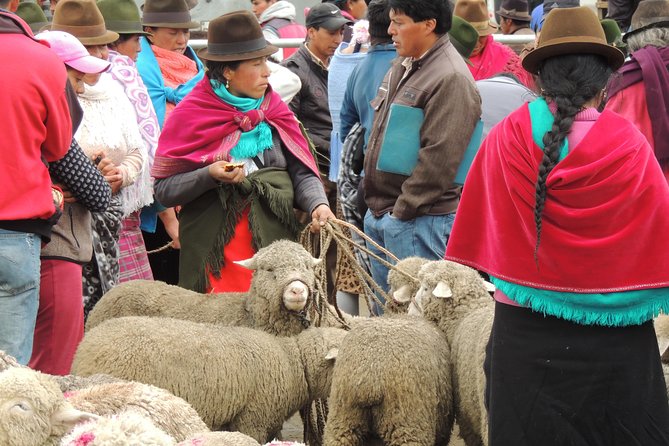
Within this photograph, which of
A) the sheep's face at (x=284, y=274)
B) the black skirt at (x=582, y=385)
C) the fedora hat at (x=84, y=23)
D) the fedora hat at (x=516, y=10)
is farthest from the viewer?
the fedora hat at (x=516, y=10)

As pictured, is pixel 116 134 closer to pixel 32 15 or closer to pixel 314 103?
pixel 314 103

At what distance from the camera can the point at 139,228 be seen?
239 inches

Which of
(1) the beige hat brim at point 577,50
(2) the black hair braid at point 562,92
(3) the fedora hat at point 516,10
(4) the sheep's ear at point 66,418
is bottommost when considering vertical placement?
(3) the fedora hat at point 516,10

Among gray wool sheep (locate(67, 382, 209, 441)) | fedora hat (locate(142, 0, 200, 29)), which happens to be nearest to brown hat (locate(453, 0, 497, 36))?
fedora hat (locate(142, 0, 200, 29))

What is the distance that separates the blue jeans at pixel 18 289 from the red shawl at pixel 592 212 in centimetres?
187

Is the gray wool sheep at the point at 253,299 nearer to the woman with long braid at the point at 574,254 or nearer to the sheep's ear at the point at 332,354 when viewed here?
the sheep's ear at the point at 332,354

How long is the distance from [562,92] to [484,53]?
4586 millimetres

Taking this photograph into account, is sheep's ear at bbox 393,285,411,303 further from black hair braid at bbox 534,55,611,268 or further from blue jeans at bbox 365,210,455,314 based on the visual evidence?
black hair braid at bbox 534,55,611,268

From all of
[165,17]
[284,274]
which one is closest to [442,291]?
[284,274]

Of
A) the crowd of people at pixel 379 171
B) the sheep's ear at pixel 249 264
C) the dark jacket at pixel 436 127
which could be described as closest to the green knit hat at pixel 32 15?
the crowd of people at pixel 379 171

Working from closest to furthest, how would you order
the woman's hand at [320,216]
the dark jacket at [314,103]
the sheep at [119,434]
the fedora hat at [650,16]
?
the sheep at [119,434] → the woman's hand at [320,216] → the fedora hat at [650,16] → the dark jacket at [314,103]

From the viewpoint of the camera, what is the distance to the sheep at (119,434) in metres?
2.81

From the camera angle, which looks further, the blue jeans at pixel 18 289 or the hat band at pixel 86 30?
the hat band at pixel 86 30

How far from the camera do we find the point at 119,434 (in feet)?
9.25
